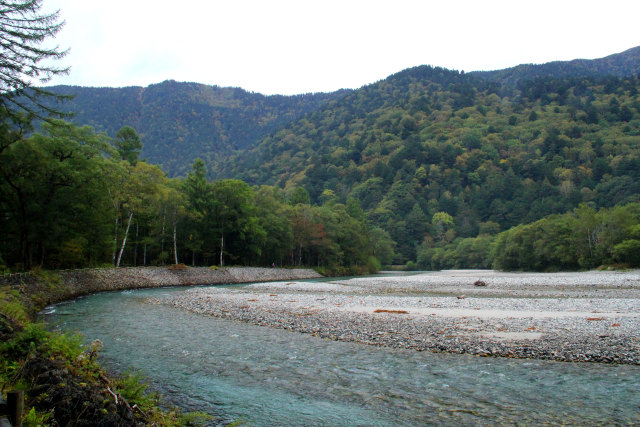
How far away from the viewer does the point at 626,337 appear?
1402 cm

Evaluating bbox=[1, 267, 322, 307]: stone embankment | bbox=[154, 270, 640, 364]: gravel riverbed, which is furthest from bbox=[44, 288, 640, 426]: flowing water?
bbox=[1, 267, 322, 307]: stone embankment

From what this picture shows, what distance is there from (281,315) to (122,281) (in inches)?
1156

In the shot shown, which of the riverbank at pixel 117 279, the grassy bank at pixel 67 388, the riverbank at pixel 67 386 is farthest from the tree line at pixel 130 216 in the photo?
the grassy bank at pixel 67 388

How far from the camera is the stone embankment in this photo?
2741cm

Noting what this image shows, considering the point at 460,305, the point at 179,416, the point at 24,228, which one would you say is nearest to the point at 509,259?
the point at 460,305

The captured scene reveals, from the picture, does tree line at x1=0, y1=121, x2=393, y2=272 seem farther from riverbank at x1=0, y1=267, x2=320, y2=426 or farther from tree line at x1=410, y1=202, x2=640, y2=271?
tree line at x1=410, y1=202, x2=640, y2=271

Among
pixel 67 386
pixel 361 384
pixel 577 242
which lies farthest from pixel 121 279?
pixel 577 242

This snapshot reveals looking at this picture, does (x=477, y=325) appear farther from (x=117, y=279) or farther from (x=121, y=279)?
(x=121, y=279)

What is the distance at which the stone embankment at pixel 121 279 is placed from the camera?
2741cm

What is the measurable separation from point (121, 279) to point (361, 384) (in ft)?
132

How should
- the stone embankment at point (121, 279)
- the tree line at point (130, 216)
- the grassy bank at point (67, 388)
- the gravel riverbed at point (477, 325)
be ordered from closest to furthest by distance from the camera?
the grassy bank at point (67, 388) < the gravel riverbed at point (477, 325) < the stone embankment at point (121, 279) < the tree line at point (130, 216)

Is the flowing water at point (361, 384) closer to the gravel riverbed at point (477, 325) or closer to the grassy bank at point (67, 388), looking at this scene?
the gravel riverbed at point (477, 325)

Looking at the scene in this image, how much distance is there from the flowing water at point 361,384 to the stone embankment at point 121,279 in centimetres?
1603

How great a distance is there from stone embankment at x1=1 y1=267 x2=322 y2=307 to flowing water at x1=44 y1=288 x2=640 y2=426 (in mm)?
16025
